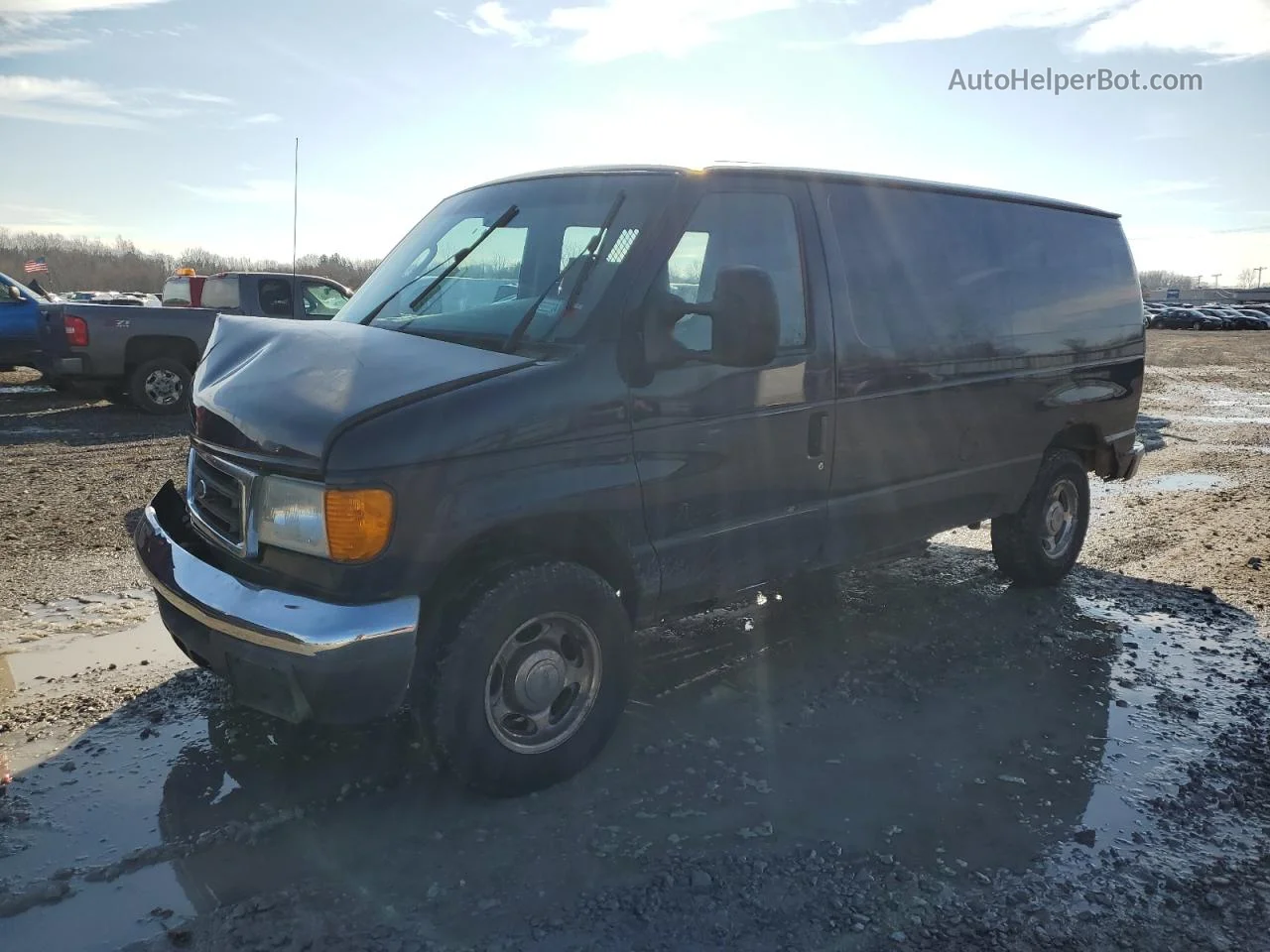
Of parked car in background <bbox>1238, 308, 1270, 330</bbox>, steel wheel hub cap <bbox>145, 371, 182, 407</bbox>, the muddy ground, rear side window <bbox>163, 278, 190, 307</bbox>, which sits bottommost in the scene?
the muddy ground

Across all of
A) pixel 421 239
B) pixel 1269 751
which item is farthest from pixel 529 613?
pixel 1269 751

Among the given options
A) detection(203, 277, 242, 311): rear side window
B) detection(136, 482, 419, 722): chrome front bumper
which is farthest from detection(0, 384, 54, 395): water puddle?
detection(136, 482, 419, 722): chrome front bumper

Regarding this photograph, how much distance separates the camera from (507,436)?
3.24 meters

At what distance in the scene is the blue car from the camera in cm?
1350

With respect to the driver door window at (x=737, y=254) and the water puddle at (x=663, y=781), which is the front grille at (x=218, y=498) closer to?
the water puddle at (x=663, y=781)

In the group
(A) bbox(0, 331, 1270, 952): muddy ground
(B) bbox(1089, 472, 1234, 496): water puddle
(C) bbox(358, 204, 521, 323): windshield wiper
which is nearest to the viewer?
(A) bbox(0, 331, 1270, 952): muddy ground

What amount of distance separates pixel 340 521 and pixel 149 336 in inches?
442

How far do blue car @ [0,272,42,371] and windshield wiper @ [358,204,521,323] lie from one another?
1167 centimetres

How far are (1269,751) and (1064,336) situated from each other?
2696 mm

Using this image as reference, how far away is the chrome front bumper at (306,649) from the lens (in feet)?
9.85

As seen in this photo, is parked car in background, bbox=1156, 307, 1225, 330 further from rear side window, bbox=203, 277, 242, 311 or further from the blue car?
the blue car

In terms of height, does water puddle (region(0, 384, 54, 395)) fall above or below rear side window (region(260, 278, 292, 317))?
below

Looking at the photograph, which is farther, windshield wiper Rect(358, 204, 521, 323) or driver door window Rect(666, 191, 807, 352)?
windshield wiper Rect(358, 204, 521, 323)

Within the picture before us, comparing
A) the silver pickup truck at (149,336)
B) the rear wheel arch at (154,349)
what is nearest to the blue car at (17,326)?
the silver pickup truck at (149,336)
